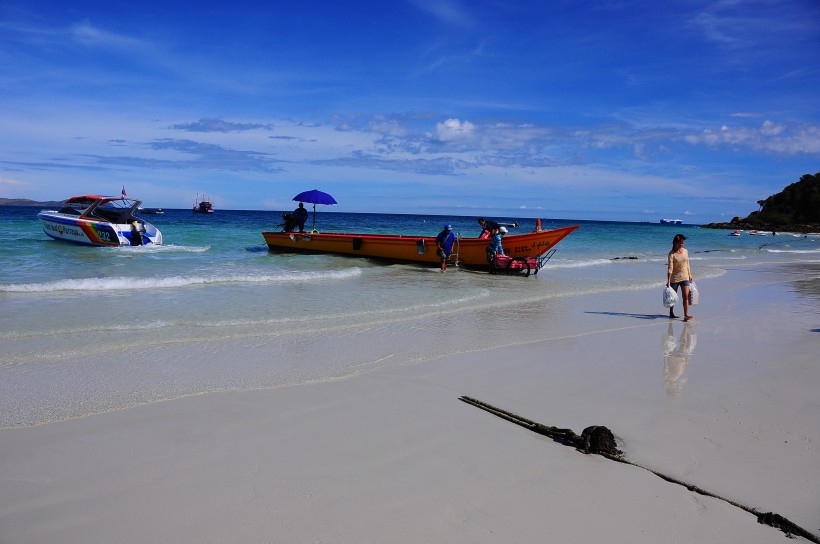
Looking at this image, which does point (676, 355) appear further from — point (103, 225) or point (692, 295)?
point (103, 225)

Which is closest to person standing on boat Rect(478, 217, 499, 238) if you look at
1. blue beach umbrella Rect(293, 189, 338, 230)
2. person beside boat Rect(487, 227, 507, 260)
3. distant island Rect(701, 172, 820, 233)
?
person beside boat Rect(487, 227, 507, 260)

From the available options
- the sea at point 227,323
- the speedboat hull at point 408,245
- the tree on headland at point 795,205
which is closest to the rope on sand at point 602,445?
the sea at point 227,323

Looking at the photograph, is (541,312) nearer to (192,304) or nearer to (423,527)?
(192,304)

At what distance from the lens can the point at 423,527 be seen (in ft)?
9.51

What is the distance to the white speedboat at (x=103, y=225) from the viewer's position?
2116 cm

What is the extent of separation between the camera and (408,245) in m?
18.2

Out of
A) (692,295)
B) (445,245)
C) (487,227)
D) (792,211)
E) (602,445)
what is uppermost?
(792,211)

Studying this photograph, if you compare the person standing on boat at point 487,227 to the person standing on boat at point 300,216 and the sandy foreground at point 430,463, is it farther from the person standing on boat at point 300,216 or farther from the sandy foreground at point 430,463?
the sandy foreground at point 430,463

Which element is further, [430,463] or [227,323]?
[227,323]

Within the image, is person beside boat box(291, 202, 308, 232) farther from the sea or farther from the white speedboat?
the white speedboat

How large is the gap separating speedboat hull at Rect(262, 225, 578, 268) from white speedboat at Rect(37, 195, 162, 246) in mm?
5044

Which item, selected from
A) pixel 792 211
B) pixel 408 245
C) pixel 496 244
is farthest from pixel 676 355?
pixel 792 211

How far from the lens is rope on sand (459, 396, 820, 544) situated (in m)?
2.96

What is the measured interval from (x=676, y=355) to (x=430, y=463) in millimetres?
4442
